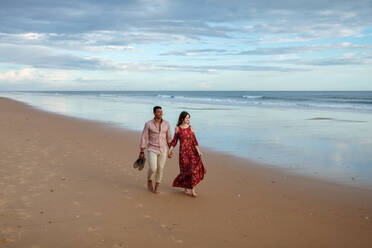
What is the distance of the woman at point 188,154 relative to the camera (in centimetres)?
612

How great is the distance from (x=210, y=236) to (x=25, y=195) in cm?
330

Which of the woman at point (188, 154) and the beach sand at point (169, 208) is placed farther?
the woman at point (188, 154)

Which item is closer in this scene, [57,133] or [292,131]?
[57,133]

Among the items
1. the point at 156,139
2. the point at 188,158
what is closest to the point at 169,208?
the point at 188,158

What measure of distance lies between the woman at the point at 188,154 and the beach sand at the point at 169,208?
0.31 meters

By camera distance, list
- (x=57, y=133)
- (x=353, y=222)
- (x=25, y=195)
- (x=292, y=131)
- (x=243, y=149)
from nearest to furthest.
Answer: (x=353, y=222)
(x=25, y=195)
(x=243, y=149)
(x=57, y=133)
(x=292, y=131)

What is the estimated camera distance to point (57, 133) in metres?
13.4

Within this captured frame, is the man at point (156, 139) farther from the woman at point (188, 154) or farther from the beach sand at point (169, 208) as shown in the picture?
the beach sand at point (169, 208)

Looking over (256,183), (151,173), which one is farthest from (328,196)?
(151,173)

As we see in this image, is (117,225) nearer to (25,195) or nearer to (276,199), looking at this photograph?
(25,195)

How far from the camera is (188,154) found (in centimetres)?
620

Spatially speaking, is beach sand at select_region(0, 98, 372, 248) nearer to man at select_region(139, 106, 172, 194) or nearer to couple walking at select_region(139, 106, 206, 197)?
couple walking at select_region(139, 106, 206, 197)

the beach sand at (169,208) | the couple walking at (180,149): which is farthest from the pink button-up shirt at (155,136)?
→ the beach sand at (169,208)

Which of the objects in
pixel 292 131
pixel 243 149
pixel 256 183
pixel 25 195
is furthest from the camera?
pixel 292 131
